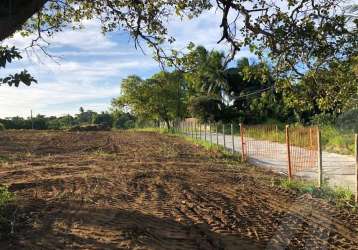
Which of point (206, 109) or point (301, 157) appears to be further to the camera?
point (206, 109)

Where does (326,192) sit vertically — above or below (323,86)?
below

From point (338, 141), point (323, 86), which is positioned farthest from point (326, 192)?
point (338, 141)

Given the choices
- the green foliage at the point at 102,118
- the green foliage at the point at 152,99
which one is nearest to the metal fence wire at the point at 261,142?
the green foliage at the point at 152,99

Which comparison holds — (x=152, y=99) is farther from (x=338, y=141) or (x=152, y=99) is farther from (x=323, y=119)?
(x=338, y=141)

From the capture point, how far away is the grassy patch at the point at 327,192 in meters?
11.1

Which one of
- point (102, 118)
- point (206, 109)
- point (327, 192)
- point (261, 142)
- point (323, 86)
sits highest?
point (206, 109)

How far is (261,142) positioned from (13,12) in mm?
22488

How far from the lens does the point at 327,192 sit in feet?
40.0

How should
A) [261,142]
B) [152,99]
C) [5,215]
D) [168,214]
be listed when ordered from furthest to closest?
1. [152,99]
2. [261,142]
3. [168,214]
4. [5,215]

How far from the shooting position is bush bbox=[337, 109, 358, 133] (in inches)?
1046

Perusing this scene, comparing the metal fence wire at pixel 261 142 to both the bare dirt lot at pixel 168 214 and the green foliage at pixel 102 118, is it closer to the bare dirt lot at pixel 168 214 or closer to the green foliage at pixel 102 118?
the bare dirt lot at pixel 168 214

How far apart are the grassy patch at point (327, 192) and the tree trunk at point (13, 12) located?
279 inches

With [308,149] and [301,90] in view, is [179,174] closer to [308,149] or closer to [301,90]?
[308,149]

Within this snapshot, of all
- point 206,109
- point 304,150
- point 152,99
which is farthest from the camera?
point 152,99
